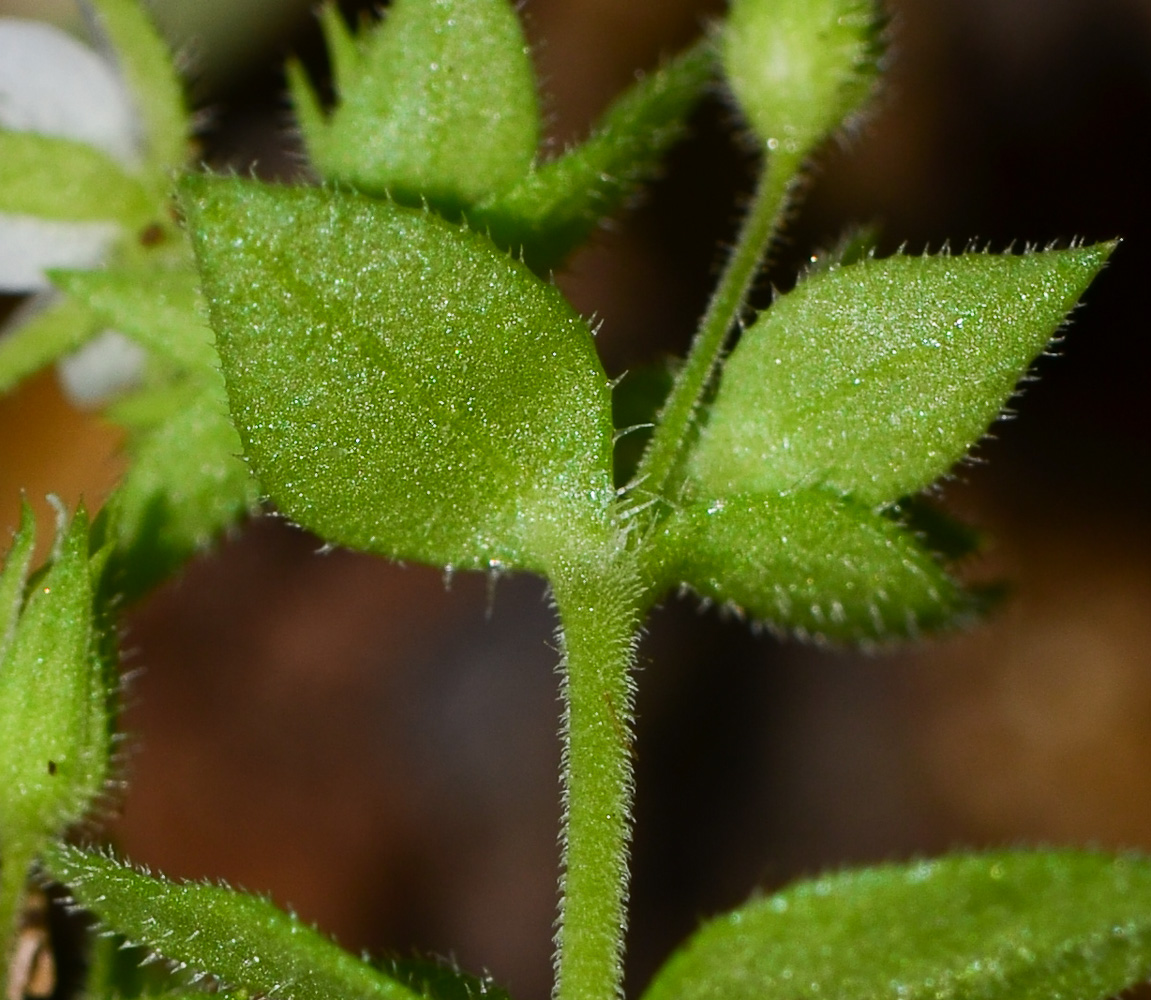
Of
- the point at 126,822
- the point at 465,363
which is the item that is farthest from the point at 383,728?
the point at 465,363


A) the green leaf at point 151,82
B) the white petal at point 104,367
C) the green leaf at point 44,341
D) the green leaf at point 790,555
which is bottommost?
the green leaf at point 790,555

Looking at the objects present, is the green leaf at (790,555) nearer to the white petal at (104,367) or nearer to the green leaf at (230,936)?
the green leaf at (230,936)

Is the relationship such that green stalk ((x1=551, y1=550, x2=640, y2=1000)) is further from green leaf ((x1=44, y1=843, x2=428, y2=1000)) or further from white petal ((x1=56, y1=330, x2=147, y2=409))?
white petal ((x1=56, y1=330, x2=147, y2=409))

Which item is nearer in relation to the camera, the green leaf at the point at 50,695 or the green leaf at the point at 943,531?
the green leaf at the point at 50,695

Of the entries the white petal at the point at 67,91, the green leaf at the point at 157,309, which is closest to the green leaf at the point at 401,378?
the green leaf at the point at 157,309

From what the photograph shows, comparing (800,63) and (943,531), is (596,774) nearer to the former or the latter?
(943,531)

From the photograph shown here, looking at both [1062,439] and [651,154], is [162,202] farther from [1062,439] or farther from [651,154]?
[1062,439]

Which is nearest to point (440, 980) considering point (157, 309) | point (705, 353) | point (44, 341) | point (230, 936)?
point (230, 936)

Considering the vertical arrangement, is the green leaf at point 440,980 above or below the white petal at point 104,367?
below
